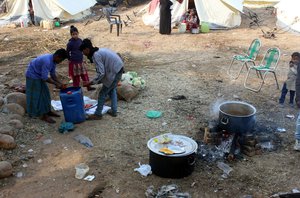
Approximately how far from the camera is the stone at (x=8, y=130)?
220 inches

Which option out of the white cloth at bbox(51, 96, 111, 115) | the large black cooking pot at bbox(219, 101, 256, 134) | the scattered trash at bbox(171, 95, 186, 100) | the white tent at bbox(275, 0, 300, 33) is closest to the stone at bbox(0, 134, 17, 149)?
the white cloth at bbox(51, 96, 111, 115)

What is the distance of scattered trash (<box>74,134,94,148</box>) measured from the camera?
563 centimetres

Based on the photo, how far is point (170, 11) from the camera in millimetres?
13578

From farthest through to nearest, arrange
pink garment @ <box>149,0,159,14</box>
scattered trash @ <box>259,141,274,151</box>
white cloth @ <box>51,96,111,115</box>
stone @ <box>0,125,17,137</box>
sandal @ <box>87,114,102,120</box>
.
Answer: pink garment @ <box>149,0,159,14</box> < white cloth @ <box>51,96,111,115</box> < sandal @ <box>87,114,102,120</box> < stone @ <box>0,125,17,137</box> < scattered trash @ <box>259,141,274,151</box>

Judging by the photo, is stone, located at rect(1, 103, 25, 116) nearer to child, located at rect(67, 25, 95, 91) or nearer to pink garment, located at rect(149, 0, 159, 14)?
child, located at rect(67, 25, 95, 91)

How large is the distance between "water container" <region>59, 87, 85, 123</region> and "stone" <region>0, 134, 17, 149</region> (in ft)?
3.46

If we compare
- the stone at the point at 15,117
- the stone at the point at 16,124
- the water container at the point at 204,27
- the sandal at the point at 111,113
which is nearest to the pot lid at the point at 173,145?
the sandal at the point at 111,113

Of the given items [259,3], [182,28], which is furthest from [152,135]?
[259,3]

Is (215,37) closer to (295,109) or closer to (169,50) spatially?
(169,50)

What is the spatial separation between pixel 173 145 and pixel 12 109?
325cm

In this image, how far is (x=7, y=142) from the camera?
534cm

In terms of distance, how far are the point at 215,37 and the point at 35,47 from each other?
6427 millimetres

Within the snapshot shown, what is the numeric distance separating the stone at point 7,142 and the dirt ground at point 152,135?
4.3 inches

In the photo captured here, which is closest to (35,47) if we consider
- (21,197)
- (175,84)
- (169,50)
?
(169,50)
